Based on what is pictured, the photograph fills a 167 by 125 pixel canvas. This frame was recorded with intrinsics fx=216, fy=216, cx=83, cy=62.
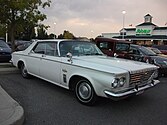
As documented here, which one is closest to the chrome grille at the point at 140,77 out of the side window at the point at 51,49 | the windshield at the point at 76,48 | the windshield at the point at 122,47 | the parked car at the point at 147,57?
the windshield at the point at 76,48

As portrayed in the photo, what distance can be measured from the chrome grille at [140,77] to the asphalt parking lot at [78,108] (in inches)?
25.2

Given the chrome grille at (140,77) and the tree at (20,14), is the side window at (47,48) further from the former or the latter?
the tree at (20,14)

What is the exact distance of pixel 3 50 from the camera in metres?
10.5

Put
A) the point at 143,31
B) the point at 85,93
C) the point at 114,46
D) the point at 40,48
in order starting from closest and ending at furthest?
the point at 85,93 < the point at 40,48 < the point at 114,46 < the point at 143,31

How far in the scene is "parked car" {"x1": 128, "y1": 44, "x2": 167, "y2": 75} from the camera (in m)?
9.47

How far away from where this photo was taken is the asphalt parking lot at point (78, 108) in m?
4.20

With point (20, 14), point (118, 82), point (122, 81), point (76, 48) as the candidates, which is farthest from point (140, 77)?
point (20, 14)

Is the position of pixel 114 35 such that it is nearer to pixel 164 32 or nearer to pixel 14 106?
pixel 164 32

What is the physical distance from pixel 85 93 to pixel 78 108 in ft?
1.35

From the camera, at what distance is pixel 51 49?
630 centimetres

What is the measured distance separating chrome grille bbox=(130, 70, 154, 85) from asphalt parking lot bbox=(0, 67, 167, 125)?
0.64 m

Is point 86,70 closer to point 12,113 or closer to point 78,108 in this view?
point 78,108

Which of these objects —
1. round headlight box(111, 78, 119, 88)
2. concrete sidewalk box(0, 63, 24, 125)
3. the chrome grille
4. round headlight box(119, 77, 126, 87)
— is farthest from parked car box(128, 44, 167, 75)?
concrete sidewalk box(0, 63, 24, 125)

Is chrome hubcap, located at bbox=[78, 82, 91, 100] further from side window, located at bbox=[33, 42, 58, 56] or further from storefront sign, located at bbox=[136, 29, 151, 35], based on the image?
storefront sign, located at bbox=[136, 29, 151, 35]
